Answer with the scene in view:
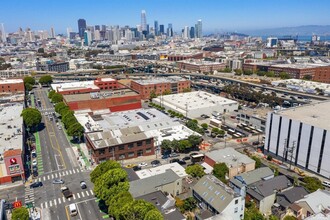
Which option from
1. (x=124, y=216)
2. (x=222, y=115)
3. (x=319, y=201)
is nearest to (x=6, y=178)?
(x=124, y=216)

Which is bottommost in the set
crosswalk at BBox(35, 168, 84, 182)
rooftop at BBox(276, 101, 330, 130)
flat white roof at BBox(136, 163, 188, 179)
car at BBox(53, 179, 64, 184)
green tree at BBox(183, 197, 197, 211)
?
crosswalk at BBox(35, 168, 84, 182)

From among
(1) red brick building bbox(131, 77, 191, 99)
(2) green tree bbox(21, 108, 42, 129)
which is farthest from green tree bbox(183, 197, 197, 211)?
(1) red brick building bbox(131, 77, 191, 99)

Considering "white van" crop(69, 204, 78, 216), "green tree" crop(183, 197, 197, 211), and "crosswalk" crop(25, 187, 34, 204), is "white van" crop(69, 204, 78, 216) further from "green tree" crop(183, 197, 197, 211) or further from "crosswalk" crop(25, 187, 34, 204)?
"green tree" crop(183, 197, 197, 211)

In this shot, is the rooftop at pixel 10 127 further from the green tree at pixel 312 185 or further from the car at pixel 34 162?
the green tree at pixel 312 185

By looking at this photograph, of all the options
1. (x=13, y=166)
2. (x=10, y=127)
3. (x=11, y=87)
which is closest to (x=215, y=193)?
(x=13, y=166)

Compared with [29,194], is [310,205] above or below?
above

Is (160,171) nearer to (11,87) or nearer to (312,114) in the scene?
(312,114)
